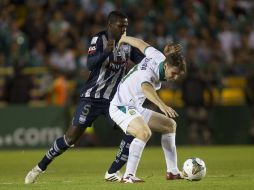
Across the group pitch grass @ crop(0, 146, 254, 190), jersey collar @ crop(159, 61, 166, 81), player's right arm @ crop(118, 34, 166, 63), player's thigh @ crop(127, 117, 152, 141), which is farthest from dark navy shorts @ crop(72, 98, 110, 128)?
jersey collar @ crop(159, 61, 166, 81)

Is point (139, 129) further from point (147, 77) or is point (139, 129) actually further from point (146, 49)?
point (146, 49)

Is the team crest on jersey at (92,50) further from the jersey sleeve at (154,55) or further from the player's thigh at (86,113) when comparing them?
the jersey sleeve at (154,55)

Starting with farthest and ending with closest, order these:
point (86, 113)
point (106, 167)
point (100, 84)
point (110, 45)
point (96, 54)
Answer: point (106, 167)
point (100, 84)
point (86, 113)
point (96, 54)
point (110, 45)

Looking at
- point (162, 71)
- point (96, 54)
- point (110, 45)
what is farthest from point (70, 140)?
point (162, 71)

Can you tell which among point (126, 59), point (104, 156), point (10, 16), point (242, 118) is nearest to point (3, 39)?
point (10, 16)

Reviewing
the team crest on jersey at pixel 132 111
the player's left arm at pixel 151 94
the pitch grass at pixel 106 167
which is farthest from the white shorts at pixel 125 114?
the pitch grass at pixel 106 167

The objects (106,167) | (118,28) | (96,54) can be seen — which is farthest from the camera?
(106,167)

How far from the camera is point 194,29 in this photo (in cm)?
2316

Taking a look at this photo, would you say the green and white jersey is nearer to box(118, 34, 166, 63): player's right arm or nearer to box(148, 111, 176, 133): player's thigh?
box(118, 34, 166, 63): player's right arm

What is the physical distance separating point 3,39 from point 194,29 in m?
5.69

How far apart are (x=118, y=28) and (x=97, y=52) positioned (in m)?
0.46

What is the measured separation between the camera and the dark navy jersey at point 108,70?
36.8 ft

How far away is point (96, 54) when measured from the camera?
36.1 feet

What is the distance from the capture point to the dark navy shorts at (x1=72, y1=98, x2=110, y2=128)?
1117 centimetres
